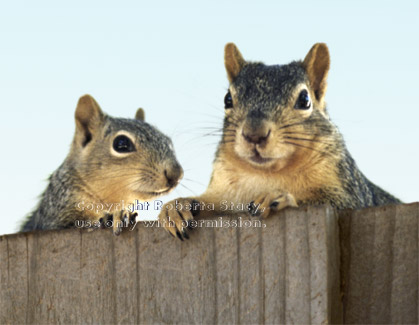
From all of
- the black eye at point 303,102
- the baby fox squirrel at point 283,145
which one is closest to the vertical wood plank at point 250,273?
the baby fox squirrel at point 283,145

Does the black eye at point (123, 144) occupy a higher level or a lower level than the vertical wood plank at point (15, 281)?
higher

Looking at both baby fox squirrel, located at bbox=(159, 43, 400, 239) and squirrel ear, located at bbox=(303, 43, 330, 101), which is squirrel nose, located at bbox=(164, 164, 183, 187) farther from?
squirrel ear, located at bbox=(303, 43, 330, 101)

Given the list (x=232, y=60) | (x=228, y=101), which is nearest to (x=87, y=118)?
(x=232, y=60)

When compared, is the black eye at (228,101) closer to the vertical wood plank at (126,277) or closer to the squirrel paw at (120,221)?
the squirrel paw at (120,221)

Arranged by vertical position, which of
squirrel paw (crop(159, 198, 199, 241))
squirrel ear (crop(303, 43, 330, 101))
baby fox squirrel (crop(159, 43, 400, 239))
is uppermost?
squirrel ear (crop(303, 43, 330, 101))

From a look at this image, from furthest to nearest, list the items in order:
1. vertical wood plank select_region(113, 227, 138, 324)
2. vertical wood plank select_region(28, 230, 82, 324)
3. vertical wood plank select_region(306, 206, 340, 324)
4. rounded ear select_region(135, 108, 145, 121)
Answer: rounded ear select_region(135, 108, 145, 121)
vertical wood plank select_region(28, 230, 82, 324)
vertical wood plank select_region(113, 227, 138, 324)
vertical wood plank select_region(306, 206, 340, 324)

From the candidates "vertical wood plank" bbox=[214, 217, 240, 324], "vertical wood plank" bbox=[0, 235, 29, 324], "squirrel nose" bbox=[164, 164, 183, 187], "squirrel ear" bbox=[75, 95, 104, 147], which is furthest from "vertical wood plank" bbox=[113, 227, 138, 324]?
"squirrel ear" bbox=[75, 95, 104, 147]

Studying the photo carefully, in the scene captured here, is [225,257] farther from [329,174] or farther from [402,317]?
[329,174]
